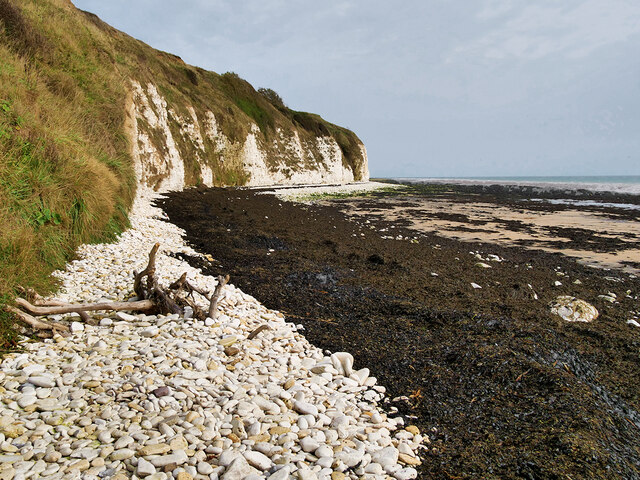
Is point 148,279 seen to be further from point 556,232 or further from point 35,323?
point 556,232

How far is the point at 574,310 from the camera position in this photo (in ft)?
22.5

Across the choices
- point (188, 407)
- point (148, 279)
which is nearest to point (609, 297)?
point (188, 407)

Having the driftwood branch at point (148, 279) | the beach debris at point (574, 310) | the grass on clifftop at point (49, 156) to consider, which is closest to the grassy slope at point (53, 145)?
the grass on clifftop at point (49, 156)

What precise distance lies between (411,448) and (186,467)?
1813mm

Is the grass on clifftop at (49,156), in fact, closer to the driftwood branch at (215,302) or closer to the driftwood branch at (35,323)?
the driftwood branch at (35,323)

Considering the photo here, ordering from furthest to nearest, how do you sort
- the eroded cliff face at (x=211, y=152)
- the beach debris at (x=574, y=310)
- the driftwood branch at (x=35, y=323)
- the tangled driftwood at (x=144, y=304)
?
the eroded cliff face at (x=211, y=152) → the beach debris at (x=574, y=310) → the tangled driftwood at (x=144, y=304) → the driftwood branch at (x=35, y=323)

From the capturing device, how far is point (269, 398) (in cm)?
353

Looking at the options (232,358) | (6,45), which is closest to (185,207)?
(6,45)

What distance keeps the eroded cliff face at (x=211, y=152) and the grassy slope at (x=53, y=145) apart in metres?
3.05

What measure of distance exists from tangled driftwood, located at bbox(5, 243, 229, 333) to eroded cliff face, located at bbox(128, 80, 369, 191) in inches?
486

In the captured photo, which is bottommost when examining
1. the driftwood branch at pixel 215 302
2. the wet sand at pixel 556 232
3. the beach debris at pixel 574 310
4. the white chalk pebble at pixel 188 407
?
the wet sand at pixel 556 232

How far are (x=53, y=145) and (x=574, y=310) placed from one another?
10054 millimetres

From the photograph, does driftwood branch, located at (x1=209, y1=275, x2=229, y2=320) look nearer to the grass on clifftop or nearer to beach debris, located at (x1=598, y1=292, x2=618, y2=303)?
the grass on clifftop

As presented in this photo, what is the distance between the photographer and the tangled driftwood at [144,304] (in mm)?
4133
